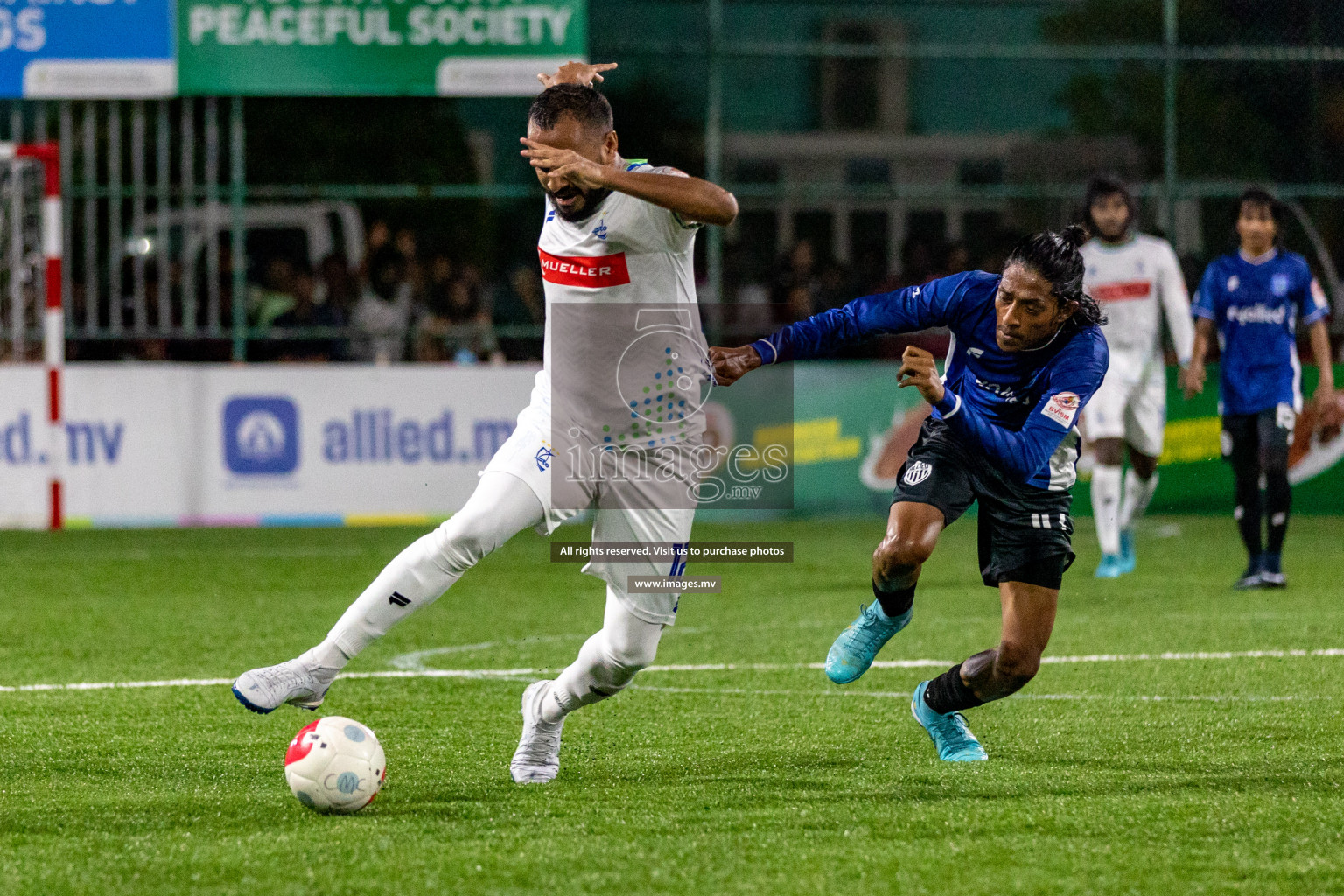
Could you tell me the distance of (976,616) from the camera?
9.23 meters

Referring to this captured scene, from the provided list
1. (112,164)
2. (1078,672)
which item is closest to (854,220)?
(112,164)

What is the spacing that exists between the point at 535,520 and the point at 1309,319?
6581 millimetres

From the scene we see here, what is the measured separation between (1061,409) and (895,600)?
0.89 meters

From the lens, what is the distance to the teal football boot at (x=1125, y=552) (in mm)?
11055

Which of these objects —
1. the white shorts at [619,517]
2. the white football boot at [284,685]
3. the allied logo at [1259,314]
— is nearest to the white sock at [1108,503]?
the allied logo at [1259,314]

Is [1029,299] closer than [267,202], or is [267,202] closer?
[1029,299]

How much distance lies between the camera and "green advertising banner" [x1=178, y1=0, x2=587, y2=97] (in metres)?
14.4

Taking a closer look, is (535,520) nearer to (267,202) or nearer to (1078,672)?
(1078,672)

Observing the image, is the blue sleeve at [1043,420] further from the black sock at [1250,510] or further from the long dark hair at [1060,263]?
the black sock at [1250,510]

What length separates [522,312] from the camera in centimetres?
1533

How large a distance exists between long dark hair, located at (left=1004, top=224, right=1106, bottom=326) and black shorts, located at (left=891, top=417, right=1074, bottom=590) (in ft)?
1.83

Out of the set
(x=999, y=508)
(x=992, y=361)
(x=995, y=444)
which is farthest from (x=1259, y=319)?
(x=995, y=444)

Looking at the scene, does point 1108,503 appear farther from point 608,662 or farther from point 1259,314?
point 608,662

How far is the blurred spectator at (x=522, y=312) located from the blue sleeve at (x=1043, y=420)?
951 centimetres
